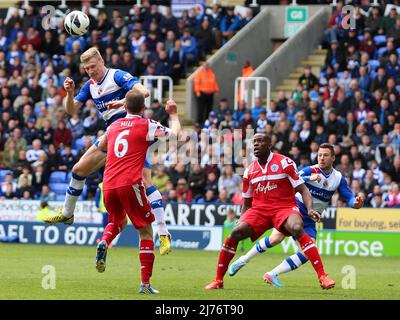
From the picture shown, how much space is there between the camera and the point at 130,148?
1336 cm

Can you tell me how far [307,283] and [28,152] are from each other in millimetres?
16592

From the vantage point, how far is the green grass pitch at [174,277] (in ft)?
44.7

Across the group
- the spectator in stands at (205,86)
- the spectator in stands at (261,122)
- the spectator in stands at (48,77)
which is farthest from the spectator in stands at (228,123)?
the spectator in stands at (48,77)

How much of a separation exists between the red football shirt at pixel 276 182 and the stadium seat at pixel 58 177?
53.2 feet

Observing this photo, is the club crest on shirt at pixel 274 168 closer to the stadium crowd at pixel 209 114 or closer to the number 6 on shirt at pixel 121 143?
the number 6 on shirt at pixel 121 143

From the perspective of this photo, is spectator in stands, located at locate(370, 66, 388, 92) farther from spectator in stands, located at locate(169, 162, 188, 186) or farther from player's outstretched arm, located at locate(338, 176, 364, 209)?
player's outstretched arm, located at locate(338, 176, 364, 209)

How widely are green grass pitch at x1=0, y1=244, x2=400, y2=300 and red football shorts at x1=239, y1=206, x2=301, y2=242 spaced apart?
32.9 inches

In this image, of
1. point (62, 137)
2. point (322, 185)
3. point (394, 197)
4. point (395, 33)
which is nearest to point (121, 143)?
point (322, 185)

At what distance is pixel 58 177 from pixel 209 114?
4576 mm

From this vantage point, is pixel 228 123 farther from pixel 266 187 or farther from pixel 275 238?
pixel 266 187

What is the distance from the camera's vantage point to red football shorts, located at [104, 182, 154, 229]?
13352 millimetres

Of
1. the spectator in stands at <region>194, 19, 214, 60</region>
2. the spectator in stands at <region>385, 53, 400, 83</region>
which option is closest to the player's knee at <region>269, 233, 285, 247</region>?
the spectator in stands at <region>385, 53, 400, 83</region>

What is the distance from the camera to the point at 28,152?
3141 cm
